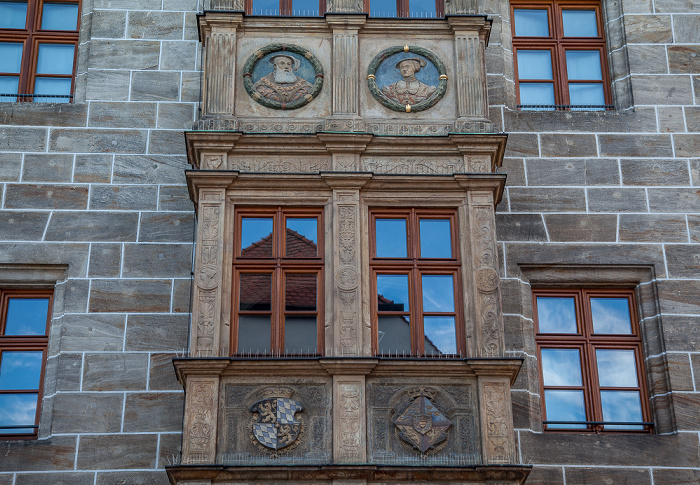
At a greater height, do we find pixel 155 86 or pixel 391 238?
pixel 155 86

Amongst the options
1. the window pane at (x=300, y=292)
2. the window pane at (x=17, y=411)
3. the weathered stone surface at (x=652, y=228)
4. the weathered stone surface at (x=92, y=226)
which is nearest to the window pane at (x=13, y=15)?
the weathered stone surface at (x=92, y=226)

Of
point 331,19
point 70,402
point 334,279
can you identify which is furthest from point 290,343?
point 331,19

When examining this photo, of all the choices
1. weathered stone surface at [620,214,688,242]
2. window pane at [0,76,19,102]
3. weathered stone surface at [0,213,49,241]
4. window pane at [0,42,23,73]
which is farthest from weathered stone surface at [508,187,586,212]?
window pane at [0,42,23,73]

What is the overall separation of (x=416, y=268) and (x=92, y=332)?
3.80 meters

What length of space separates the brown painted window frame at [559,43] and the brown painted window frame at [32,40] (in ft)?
18.8

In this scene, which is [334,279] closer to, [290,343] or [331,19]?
[290,343]

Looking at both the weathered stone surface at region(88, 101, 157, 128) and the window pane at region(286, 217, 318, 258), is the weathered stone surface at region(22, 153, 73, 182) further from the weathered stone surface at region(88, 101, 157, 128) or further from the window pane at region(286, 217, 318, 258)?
the window pane at region(286, 217, 318, 258)

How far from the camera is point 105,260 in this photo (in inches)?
583

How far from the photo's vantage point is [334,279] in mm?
13344

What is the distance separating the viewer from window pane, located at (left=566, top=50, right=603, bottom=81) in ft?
54.1

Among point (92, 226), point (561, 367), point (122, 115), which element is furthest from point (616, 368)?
point (122, 115)

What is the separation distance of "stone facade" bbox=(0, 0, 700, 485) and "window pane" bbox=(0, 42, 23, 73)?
2.56 feet

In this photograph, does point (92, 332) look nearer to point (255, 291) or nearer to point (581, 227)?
point (255, 291)

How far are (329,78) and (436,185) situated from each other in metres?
1.85
